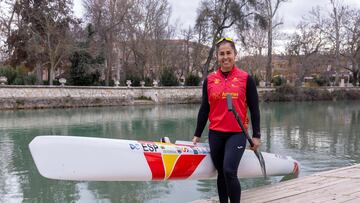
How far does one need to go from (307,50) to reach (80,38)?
80.8 feet

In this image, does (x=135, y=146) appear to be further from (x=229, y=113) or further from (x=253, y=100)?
(x=253, y=100)

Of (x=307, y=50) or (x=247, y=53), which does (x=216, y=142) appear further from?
(x=247, y=53)

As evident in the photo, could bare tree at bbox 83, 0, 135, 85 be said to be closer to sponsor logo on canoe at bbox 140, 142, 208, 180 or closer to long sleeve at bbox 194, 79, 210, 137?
sponsor logo on canoe at bbox 140, 142, 208, 180

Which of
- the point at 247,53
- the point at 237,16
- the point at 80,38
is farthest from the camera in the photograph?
the point at 247,53

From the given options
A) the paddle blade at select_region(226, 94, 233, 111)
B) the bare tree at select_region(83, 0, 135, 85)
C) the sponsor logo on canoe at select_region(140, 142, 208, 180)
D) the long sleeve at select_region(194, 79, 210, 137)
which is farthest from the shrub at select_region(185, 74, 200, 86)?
the paddle blade at select_region(226, 94, 233, 111)

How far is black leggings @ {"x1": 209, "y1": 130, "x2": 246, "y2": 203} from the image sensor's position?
12.0 ft

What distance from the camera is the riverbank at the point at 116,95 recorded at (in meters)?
27.3

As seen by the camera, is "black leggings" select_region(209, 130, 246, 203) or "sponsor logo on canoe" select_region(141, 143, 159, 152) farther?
"sponsor logo on canoe" select_region(141, 143, 159, 152)

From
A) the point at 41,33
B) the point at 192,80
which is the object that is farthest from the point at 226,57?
the point at 192,80

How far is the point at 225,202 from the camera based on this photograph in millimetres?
3980

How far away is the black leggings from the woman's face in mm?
603

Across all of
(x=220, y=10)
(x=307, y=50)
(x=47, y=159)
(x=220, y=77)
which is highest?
(x=220, y=10)

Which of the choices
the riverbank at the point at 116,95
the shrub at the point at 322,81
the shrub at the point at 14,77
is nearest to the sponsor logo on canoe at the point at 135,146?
the riverbank at the point at 116,95

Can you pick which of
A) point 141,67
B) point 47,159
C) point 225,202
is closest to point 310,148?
point 225,202
